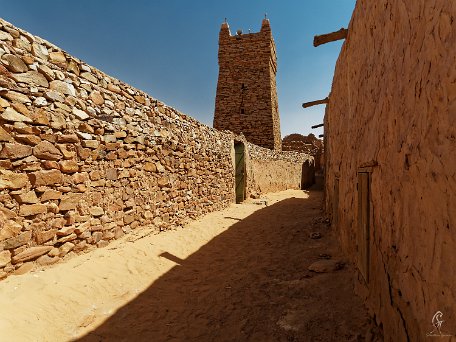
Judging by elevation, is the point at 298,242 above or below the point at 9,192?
below

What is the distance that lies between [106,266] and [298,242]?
12.7 ft

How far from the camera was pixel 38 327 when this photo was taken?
10.1 ft

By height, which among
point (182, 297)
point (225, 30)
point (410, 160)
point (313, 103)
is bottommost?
point (182, 297)

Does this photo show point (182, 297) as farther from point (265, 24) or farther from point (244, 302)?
point (265, 24)

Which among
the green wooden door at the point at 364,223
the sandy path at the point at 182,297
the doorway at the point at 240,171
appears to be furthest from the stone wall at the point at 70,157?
the doorway at the point at 240,171

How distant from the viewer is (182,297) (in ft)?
13.8

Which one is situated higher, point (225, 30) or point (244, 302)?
point (225, 30)

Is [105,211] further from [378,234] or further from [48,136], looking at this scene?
[378,234]

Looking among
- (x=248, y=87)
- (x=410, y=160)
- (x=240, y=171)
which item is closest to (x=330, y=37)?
(x=410, y=160)

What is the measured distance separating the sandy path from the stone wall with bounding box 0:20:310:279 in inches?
16.4

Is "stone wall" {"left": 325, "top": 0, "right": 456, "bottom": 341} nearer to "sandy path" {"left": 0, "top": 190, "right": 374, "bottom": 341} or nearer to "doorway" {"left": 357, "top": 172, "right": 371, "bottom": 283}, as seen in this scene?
"doorway" {"left": 357, "top": 172, "right": 371, "bottom": 283}

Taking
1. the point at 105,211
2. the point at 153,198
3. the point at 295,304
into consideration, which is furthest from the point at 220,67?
the point at 295,304

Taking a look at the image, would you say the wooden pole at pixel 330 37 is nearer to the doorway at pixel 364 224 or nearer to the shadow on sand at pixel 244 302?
the doorway at pixel 364 224

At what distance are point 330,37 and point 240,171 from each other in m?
8.70
